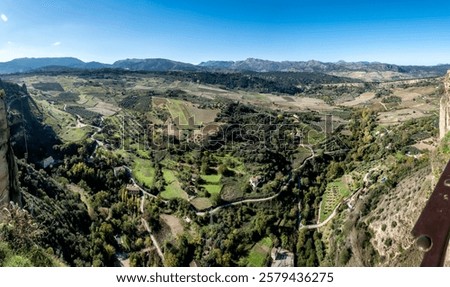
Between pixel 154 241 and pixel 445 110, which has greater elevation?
pixel 445 110

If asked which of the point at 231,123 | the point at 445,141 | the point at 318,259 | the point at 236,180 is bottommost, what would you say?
the point at 318,259

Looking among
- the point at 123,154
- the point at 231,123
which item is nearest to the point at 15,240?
the point at 123,154

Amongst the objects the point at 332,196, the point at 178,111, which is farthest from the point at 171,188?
the point at 178,111

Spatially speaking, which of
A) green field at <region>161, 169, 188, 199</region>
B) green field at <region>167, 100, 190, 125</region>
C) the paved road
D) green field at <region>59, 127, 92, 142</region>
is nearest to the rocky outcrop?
the paved road

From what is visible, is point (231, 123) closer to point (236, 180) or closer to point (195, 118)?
point (195, 118)

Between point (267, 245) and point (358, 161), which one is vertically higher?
point (358, 161)

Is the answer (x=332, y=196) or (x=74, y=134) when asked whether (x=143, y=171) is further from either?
(x=332, y=196)

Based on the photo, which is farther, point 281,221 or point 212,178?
point 212,178
